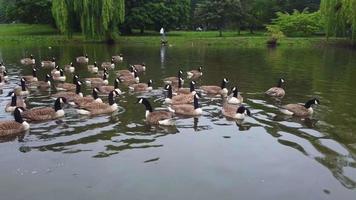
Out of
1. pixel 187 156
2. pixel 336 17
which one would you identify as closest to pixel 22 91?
pixel 187 156

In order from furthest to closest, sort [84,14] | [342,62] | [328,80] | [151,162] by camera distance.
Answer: [84,14] → [342,62] → [328,80] → [151,162]

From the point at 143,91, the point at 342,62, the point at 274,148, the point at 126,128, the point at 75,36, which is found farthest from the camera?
the point at 75,36

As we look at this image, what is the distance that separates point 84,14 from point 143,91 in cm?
3354

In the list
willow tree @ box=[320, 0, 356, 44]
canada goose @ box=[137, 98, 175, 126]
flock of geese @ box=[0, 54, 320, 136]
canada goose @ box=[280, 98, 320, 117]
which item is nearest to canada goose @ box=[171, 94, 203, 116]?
flock of geese @ box=[0, 54, 320, 136]

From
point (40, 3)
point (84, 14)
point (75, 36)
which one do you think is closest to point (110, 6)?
point (84, 14)

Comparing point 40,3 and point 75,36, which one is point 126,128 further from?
point 40,3

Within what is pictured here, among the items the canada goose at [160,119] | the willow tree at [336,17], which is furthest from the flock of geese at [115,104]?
the willow tree at [336,17]

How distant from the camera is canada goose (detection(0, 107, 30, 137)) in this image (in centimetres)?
1440

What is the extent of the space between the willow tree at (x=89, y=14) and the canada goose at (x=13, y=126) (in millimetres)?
39749

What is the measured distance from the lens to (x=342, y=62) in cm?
3994

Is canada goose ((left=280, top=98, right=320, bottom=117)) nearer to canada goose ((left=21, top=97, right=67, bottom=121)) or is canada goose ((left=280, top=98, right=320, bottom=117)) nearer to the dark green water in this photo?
the dark green water

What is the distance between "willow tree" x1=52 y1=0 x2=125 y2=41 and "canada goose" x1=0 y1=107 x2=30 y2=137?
3975cm

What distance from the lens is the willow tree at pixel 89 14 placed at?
5341cm

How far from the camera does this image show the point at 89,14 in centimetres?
5347
